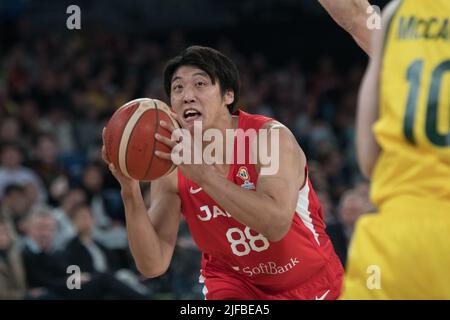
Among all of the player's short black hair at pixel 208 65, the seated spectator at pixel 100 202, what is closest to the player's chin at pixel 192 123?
the player's short black hair at pixel 208 65

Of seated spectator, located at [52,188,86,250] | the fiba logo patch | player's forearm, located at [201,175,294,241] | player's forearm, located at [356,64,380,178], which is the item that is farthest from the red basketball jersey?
seated spectator, located at [52,188,86,250]

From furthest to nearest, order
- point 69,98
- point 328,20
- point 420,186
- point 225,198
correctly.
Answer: point 328,20
point 69,98
point 225,198
point 420,186

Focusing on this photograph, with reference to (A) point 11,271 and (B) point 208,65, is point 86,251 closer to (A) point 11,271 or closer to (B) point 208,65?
(A) point 11,271

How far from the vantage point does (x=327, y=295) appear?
4.61 metres

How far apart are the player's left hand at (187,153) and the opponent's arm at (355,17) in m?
0.94

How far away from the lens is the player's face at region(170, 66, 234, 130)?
447 cm

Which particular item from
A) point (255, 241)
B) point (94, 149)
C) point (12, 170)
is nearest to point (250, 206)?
point (255, 241)

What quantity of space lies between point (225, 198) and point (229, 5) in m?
14.1

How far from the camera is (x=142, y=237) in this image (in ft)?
15.0

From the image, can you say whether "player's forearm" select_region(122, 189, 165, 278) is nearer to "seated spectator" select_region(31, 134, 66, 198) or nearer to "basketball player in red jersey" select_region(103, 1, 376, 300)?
"basketball player in red jersey" select_region(103, 1, 376, 300)

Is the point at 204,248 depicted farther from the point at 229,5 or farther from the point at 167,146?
the point at 229,5

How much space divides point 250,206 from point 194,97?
75cm

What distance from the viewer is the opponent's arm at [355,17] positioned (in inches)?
169
